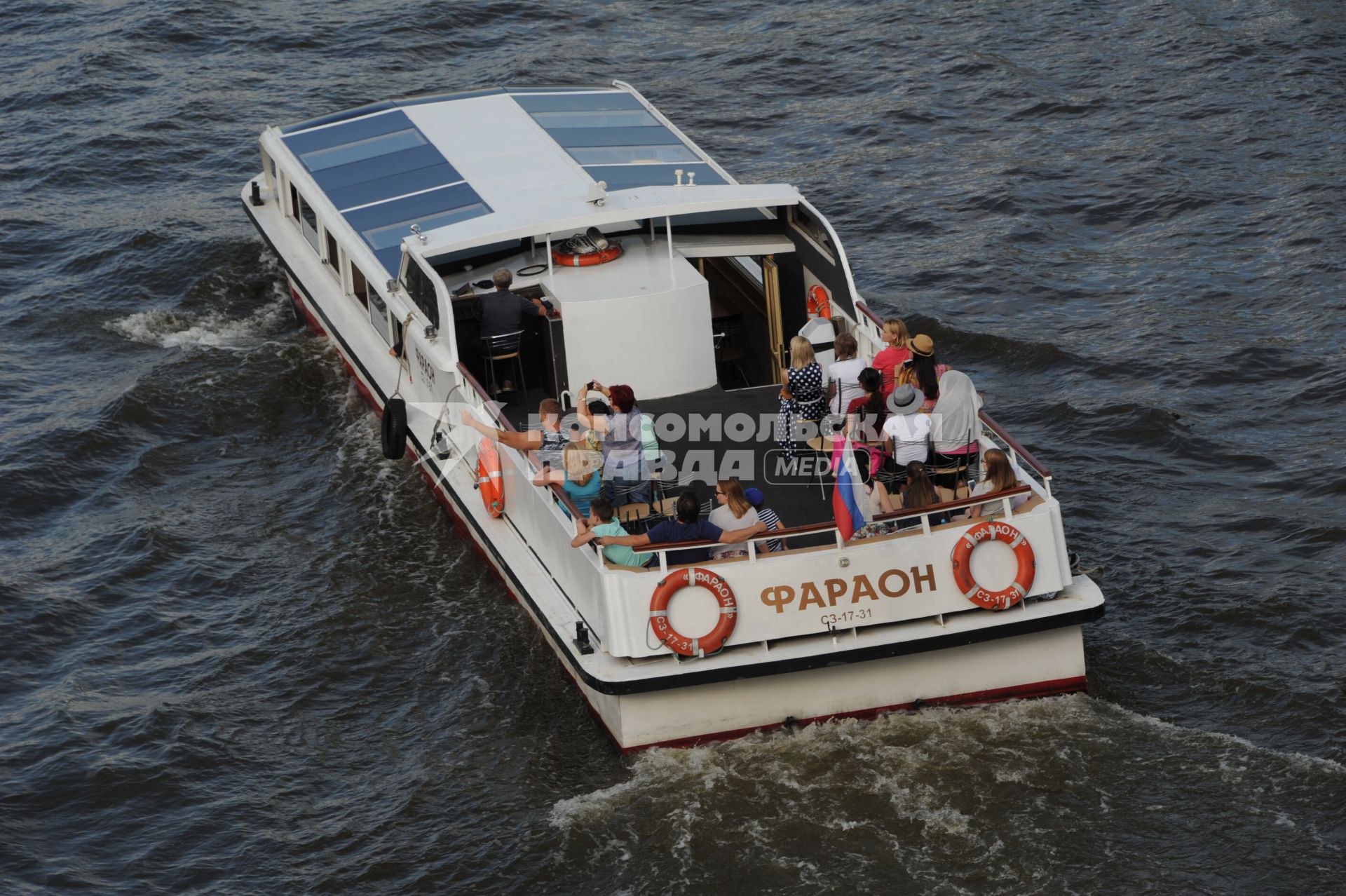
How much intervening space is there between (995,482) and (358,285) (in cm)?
762

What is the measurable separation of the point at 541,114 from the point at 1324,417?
27.6ft

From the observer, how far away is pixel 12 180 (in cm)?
2345

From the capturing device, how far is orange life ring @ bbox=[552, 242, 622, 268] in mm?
14938

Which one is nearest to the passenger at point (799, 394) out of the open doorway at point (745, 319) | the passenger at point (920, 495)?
the passenger at point (920, 495)

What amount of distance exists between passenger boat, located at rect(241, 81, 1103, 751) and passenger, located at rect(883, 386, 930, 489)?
0.63 m

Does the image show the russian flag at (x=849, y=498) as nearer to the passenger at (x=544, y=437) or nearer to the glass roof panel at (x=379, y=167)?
the passenger at (x=544, y=437)

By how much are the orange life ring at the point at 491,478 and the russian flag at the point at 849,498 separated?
10.6 ft

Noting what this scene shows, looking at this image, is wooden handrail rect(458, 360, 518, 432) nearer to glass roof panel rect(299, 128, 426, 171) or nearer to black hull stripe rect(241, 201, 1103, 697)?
black hull stripe rect(241, 201, 1103, 697)

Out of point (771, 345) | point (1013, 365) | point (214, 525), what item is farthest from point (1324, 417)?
point (214, 525)

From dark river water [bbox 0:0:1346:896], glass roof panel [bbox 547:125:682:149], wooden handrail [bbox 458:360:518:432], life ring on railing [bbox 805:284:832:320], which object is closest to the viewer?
dark river water [bbox 0:0:1346:896]

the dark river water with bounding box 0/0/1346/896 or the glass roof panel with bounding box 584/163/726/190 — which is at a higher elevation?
the glass roof panel with bounding box 584/163/726/190

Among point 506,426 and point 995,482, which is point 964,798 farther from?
point 506,426

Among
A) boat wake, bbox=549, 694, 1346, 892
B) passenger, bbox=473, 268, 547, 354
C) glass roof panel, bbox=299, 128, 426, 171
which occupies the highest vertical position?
glass roof panel, bbox=299, 128, 426, 171

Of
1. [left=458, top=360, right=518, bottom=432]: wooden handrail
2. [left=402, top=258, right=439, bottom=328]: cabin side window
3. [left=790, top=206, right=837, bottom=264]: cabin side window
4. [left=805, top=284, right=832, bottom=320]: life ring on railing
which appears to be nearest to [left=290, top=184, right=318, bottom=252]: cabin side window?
[left=402, top=258, right=439, bottom=328]: cabin side window
